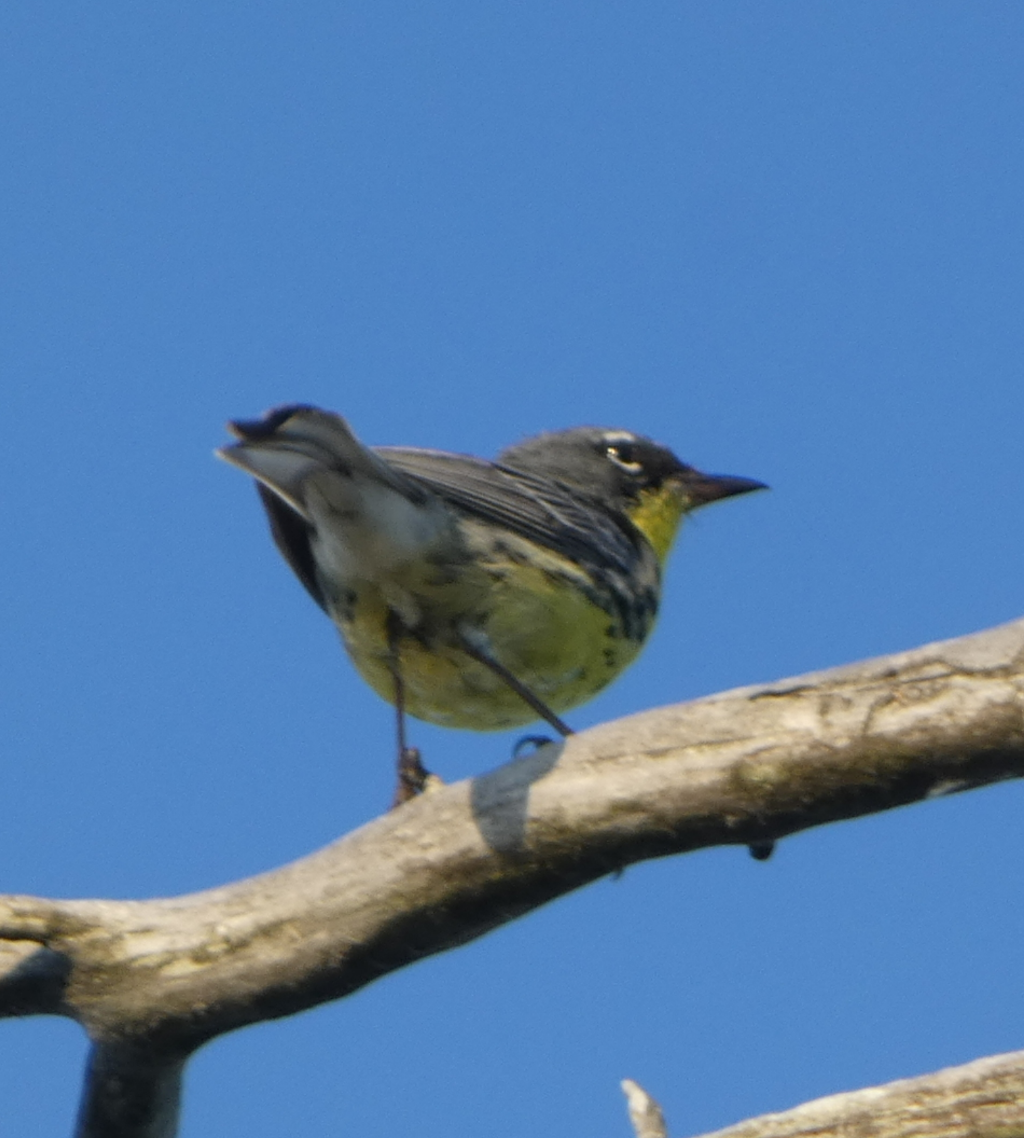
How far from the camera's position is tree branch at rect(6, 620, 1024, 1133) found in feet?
14.5

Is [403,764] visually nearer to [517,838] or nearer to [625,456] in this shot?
[517,838]

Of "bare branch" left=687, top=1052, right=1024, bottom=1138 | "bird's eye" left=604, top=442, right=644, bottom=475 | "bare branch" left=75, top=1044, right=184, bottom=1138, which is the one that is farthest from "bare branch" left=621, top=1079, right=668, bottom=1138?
"bird's eye" left=604, top=442, right=644, bottom=475

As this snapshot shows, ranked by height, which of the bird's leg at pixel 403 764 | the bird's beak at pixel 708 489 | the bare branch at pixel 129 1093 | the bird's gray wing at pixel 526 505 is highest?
the bird's beak at pixel 708 489

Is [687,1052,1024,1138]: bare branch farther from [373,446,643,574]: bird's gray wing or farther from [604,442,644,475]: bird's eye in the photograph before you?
[604,442,644,475]: bird's eye

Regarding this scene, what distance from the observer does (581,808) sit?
4.74 meters

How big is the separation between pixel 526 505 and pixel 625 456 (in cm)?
162

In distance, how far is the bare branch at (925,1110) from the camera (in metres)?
4.37

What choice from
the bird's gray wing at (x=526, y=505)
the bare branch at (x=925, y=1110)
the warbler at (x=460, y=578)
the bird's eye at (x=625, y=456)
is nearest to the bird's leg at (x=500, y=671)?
the warbler at (x=460, y=578)

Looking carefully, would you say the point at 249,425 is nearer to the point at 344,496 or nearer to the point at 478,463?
the point at 344,496

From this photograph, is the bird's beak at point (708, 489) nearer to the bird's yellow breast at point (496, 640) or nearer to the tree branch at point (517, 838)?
the bird's yellow breast at point (496, 640)

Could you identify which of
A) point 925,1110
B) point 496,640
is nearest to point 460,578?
point 496,640

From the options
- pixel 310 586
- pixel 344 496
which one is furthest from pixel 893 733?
pixel 310 586

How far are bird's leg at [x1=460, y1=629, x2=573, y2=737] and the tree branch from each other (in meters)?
1.63

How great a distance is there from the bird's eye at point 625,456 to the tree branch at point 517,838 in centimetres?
371
